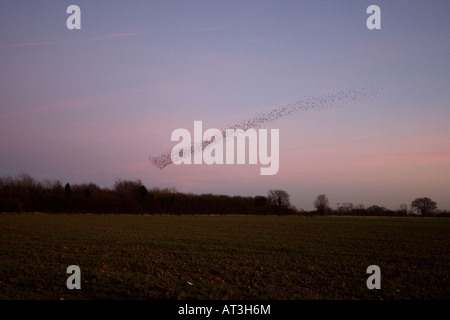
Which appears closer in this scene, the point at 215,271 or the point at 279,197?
the point at 215,271

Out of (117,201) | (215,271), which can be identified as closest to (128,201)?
(117,201)

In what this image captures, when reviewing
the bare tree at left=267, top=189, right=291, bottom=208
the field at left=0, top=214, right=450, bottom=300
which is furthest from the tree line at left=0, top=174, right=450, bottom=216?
the field at left=0, top=214, right=450, bottom=300

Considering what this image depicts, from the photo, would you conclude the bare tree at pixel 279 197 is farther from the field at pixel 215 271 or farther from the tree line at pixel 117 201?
the field at pixel 215 271

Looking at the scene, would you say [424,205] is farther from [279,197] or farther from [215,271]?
[215,271]

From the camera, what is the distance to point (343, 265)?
60.8ft

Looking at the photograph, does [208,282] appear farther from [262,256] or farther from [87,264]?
[262,256]

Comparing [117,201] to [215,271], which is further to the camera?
[117,201]

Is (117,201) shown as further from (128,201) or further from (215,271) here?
(215,271)

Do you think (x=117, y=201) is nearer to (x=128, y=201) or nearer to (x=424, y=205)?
(x=128, y=201)

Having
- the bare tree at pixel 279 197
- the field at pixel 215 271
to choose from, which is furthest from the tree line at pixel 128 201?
the field at pixel 215 271

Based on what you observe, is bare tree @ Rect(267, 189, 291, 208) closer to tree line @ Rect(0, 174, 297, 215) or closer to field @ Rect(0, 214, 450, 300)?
tree line @ Rect(0, 174, 297, 215)

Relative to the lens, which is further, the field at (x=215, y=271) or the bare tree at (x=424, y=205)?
the bare tree at (x=424, y=205)
